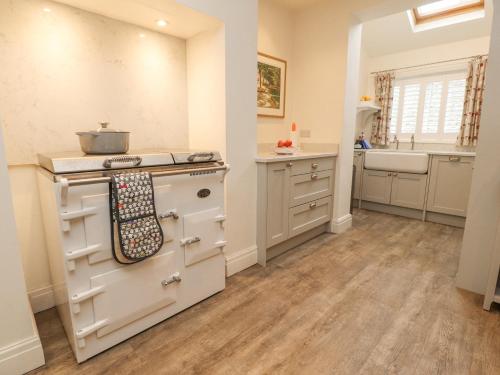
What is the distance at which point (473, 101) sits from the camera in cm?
338

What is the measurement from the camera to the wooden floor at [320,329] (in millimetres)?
1312

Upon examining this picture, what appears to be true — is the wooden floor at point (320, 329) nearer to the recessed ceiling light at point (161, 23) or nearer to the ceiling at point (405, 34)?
the recessed ceiling light at point (161, 23)

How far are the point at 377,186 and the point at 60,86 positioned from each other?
3730mm

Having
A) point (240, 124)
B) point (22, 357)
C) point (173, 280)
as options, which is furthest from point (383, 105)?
point (22, 357)

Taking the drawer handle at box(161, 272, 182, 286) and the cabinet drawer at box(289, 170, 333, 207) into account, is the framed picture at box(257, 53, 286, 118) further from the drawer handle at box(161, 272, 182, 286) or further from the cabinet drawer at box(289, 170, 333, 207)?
the drawer handle at box(161, 272, 182, 286)

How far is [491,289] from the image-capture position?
1.69 m

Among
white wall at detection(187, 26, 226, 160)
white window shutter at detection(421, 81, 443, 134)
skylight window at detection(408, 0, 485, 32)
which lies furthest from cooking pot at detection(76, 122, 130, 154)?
white window shutter at detection(421, 81, 443, 134)

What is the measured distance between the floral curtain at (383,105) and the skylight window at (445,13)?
2.27 ft

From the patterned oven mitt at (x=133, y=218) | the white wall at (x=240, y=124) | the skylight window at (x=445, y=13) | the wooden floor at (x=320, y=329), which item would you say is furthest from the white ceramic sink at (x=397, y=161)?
the patterned oven mitt at (x=133, y=218)

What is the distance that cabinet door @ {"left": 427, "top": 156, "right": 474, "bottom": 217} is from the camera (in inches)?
124

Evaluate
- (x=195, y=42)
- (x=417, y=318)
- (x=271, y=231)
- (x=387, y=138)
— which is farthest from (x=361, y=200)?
(x=195, y=42)

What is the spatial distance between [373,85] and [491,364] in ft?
12.8

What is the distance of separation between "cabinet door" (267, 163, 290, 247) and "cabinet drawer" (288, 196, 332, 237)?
11 cm

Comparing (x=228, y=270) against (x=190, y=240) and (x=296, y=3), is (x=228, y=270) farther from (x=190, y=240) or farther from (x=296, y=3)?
(x=296, y=3)
